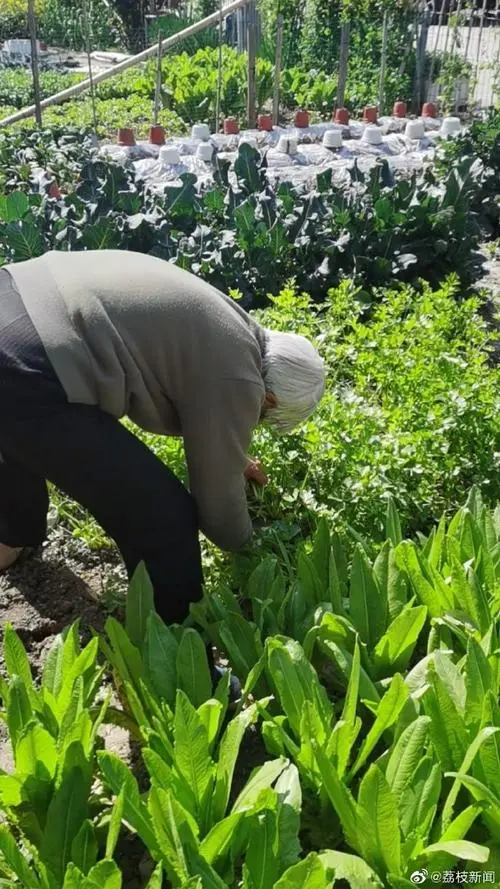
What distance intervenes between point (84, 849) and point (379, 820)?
0.61 m

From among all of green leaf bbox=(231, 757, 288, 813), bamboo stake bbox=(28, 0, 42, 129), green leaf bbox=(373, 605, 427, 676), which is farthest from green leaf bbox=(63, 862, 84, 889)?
bamboo stake bbox=(28, 0, 42, 129)

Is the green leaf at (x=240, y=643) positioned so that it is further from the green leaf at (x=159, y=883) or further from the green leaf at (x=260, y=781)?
the green leaf at (x=159, y=883)

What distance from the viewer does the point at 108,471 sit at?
92.3 inches

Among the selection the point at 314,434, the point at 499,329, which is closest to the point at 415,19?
the point at 499,329

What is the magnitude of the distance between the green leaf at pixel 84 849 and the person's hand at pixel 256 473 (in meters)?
1.34

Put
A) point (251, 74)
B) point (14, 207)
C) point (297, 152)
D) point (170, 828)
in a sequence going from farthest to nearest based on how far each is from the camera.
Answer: point (251, 74)
point (297, 152)
point (14, 207)
point (170, 828)

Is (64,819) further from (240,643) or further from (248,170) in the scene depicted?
(248,170)

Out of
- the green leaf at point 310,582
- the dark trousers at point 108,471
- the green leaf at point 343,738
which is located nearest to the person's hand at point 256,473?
the green leaf at point 310,582

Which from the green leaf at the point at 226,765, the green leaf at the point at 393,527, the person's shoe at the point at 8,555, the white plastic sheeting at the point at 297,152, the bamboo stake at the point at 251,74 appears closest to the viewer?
the green leaf at the point at 226,765

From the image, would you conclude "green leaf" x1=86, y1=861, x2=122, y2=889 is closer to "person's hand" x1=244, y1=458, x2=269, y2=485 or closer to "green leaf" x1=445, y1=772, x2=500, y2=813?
"green leaf" x1=445, y1=772, x2=500, y2=813

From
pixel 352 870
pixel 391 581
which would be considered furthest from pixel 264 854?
pixel 391 581

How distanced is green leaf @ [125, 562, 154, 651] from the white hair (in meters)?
0.57

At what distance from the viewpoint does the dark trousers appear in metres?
2.29

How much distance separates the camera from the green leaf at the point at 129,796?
74.9 inches
